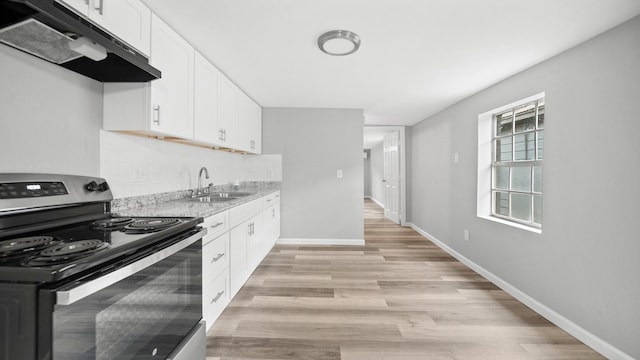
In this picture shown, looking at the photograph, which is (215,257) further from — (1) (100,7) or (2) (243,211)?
(1) (100,7)

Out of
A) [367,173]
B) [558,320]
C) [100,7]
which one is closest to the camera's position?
[100,7]

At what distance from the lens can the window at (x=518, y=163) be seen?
8.41 ft

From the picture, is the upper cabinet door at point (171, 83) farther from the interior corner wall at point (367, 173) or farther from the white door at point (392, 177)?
the interior corner wall at point (367, 173)

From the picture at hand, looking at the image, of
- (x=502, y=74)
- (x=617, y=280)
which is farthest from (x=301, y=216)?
(x=617, y=280)

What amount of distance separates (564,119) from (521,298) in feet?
5.36

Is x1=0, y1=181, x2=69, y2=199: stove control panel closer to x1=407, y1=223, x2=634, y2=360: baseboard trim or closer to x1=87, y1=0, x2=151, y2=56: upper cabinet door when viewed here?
x1=87, y1=0, x2=151, y2=56: upper cabinet door

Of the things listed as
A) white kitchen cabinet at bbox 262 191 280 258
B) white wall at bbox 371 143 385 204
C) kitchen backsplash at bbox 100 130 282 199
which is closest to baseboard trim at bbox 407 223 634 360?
white kitchen cabinet at bbox 262 191 280 258

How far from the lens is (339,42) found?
2.07 m

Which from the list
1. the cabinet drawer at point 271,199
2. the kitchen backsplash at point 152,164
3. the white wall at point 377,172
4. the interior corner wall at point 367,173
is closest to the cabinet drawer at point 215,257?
the kitchen backsplash at point 152,164

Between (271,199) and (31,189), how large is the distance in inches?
103

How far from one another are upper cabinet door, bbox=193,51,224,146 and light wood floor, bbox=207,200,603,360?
1535mm

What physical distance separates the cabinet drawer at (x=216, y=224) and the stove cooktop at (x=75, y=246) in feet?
1.12

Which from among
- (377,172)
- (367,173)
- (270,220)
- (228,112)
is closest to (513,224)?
(270,220)

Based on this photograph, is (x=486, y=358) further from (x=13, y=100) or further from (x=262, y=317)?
(x=13, y=100)
